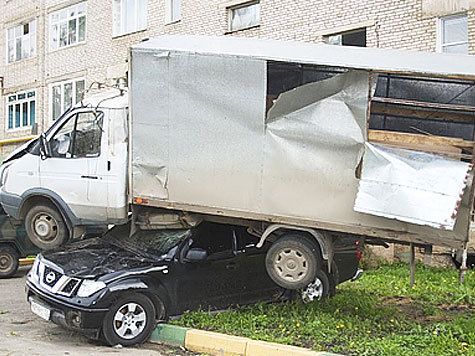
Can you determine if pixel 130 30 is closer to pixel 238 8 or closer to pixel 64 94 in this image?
pixel 64 94

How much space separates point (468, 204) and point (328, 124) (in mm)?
1713

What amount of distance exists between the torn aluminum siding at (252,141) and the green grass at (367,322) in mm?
1090

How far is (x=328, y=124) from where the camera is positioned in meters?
7.24

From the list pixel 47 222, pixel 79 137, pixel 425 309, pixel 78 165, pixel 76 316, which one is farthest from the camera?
pixel 425 309

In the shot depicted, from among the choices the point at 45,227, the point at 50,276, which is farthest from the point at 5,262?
the point at 50,276

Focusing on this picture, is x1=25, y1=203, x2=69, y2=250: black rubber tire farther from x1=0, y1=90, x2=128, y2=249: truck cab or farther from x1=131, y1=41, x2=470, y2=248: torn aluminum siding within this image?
x1=131, y1=41, x2=470, y2=248: torn aluminum siding

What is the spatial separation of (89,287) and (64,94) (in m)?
16.1

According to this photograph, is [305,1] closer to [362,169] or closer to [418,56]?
[418,56]

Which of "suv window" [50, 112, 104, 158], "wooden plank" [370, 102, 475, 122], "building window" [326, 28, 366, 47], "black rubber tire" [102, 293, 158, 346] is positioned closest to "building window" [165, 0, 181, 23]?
"building window" [326, 28, 366, 47]

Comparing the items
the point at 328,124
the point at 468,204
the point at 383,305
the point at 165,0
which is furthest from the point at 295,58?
the point at 165,0

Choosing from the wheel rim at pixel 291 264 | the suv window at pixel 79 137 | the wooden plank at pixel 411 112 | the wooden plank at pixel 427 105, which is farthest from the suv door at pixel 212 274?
the wooden plank at pixel 427 105

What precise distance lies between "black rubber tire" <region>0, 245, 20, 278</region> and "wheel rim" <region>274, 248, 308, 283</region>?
23.1 feet

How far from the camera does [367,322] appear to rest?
790 centimetres

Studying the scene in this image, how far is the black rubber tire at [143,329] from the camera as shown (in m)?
7.20
